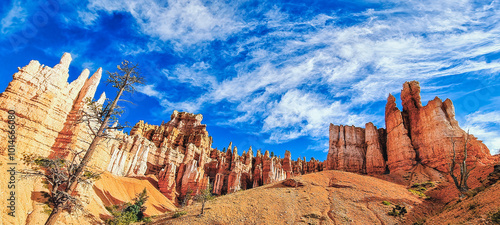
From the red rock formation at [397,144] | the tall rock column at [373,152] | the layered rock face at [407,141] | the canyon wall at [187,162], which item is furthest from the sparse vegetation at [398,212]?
the canyon wall at [187,162]

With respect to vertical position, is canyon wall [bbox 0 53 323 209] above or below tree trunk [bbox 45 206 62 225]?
above

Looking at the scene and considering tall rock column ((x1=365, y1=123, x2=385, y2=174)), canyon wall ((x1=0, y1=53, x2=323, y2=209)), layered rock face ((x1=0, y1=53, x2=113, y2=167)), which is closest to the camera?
layered rock face ((x1=0, y1=53, x2=113, y2=167))

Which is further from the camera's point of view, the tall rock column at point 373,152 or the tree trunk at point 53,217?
the tall rock column at point 373,152

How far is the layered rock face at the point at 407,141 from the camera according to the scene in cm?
4529

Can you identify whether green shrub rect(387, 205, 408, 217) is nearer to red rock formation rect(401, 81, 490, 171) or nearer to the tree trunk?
red rock formation rect(401, 81, 490, 171)

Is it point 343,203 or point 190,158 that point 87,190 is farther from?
point 190,158

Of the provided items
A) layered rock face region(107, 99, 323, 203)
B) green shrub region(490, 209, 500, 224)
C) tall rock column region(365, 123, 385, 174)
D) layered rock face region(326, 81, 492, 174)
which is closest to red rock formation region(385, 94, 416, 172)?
layered rock face region(326, 81, 492, 174)

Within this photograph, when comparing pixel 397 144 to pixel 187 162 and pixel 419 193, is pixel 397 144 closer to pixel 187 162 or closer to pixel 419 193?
pixel 419 193

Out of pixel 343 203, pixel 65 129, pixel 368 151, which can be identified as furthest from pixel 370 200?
pixel 65 129

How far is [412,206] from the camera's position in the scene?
31328 mm

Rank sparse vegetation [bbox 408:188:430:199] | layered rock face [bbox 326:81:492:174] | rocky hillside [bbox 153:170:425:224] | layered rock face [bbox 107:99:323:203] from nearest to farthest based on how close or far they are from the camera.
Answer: rocky hillside [bbox 153:170:425:224] → sparse vegetation [bbox 408:188:430:199] → layered rock face [bbox 326:81:492:174] → layered rock face [bbox 107:99:323:203]

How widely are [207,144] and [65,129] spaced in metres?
60.4

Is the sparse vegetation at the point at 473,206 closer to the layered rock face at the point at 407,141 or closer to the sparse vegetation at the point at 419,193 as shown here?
the sparse vegetation at the point at 419,193

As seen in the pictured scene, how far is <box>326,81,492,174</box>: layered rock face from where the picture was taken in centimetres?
4529
